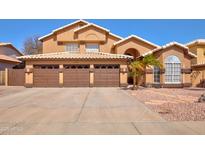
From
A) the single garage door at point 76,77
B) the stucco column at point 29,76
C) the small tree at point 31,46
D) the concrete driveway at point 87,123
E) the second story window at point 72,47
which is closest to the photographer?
the concrete driveway at point 87,123

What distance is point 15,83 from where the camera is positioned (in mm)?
29547

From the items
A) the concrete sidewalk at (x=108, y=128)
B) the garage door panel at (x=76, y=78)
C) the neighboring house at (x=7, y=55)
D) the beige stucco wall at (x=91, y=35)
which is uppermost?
the beige stucco wall at (x=91, y=35)

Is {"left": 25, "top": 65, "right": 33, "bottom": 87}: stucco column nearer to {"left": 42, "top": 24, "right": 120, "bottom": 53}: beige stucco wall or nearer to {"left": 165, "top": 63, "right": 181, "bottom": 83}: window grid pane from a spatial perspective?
{"left": 42, "top": 24, "right": 120, "bottom": 53}: beige stucco wall

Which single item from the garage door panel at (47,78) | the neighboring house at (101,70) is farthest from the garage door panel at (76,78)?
the garage door panel at (47,78)

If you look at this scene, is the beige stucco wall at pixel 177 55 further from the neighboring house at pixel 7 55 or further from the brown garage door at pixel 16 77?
the neighboring house at pixel 7 55

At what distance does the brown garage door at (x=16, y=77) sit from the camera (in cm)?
2903

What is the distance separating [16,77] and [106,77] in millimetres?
9422

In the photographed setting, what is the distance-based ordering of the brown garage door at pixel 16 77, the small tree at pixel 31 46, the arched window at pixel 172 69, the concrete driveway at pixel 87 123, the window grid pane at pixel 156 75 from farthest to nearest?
the small tree at pixel 31 46 → the brown garage door at pixel 16 77 → the window grid pane at pixel 156 75 → the arched window at pixel 172 69 → the concrete driveway at pixel 87 123

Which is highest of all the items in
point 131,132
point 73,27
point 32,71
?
point 73,27

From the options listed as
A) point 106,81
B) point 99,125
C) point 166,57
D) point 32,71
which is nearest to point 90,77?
point 106,81

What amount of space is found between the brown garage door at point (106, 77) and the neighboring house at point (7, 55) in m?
12.9

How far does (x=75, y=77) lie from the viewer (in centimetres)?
2792

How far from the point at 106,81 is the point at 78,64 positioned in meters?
3.28
